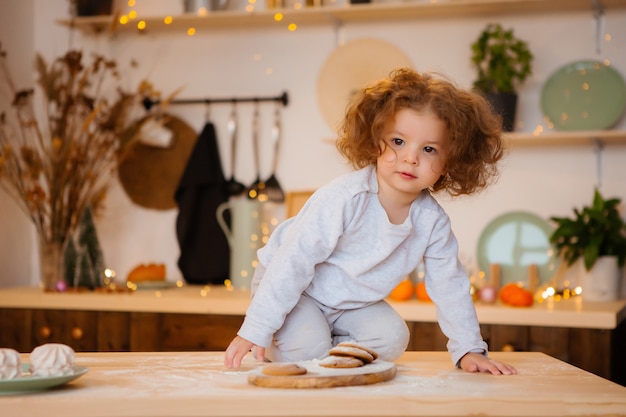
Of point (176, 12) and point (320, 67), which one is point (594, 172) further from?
point (176, 12)

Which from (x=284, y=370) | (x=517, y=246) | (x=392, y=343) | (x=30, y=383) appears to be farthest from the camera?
(x=517, y=246)

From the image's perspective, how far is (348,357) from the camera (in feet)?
4.36

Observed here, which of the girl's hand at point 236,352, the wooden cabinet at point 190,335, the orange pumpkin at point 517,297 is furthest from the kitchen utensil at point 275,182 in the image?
the girl's hand at point 236,352

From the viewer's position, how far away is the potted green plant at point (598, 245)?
2.56 meters

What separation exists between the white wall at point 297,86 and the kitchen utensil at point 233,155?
0.09ft

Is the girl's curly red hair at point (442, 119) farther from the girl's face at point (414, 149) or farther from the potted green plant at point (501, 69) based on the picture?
the potted green plant at point (501, 69)

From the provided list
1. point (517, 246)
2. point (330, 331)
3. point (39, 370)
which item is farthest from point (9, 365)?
point (517, 246)

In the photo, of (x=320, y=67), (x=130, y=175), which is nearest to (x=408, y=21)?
(x=320, y=67)

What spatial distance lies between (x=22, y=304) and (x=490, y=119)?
1.74 m

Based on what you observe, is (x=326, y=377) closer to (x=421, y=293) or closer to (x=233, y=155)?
(x=421, y=293)

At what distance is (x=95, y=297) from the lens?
2645 mm

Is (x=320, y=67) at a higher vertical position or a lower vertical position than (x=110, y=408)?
higher

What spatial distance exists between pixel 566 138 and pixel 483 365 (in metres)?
1.39

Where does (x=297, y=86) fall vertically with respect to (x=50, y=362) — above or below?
above
